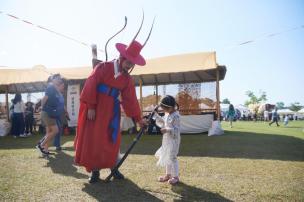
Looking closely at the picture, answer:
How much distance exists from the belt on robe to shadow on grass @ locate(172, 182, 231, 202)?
3.49 ft

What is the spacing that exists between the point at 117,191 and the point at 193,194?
0.91 m

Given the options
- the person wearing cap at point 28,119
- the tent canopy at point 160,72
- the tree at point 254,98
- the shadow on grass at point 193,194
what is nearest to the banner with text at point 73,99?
the tent canopy at point 160,72

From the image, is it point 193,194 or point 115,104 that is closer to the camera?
point 193,194

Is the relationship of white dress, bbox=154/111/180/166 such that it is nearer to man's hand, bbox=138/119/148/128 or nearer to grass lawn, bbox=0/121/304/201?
man's hand, bbox=138/119/148/128

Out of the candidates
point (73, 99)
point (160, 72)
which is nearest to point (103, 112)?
point (160, 72)

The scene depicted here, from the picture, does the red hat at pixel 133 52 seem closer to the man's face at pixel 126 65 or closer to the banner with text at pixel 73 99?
the man's face at pixel 126 65

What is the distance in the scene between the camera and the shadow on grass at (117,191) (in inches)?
131

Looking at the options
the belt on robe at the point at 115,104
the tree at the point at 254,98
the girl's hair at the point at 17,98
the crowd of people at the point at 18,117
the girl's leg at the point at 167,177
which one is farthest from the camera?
the tree at the point at 254,98

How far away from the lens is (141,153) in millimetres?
6684

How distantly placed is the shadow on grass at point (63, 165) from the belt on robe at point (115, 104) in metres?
0.96

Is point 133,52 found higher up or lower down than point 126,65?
higher up

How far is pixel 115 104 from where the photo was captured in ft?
13.4

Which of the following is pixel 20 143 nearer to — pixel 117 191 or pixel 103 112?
pixel 103 112

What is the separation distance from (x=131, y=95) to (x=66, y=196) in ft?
5.31
